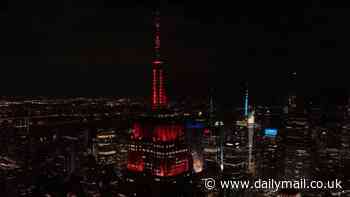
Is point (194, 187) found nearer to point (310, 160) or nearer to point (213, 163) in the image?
point (213, 163)

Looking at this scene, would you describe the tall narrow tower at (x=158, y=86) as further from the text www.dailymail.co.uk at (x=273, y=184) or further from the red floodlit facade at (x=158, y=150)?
the text www.dailymail.co.uk at (x=273, y=184)

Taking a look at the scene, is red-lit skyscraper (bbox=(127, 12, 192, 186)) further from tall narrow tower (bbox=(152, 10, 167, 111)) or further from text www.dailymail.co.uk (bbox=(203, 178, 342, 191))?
text www.dailymail.co.uk (bbox=(203, 178, 342, 191))

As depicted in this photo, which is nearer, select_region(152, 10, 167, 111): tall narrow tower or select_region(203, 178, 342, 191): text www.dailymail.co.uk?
select_region(203, 178, 342, 191): text www.dailymail.co.uk

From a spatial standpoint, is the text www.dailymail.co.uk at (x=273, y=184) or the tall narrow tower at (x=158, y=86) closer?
the text www.dailymail.co.uk at (x=273, y=184)

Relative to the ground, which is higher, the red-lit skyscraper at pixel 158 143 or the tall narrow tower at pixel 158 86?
the tall narrow tower at pixel 158 86

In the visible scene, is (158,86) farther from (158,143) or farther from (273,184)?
(273,184)

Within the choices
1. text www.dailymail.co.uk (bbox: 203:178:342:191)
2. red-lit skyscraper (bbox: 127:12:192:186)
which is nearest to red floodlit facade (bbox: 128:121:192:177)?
red-lit skyscraper (bbox: 127:12:192:186)

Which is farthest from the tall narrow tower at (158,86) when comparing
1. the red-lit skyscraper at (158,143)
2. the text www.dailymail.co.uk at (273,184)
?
the text www.dailymail.co.uk at (273,184)

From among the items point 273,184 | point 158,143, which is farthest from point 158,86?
point 273,184
